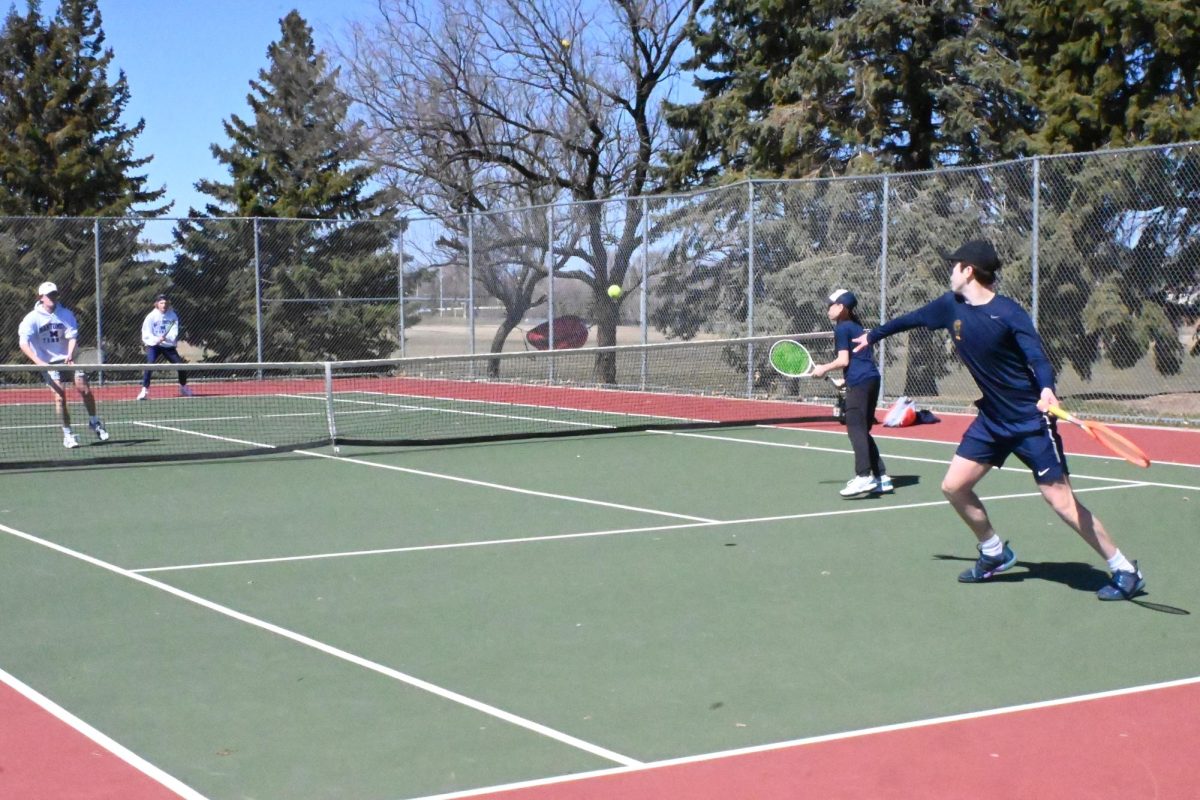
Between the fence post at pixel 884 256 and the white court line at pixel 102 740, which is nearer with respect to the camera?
the white court line at pixel 102 740

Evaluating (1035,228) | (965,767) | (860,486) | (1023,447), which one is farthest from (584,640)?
(1035,228)

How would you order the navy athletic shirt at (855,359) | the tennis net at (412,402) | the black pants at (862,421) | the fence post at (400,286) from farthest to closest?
1. the fence post at (400,286)
2. the tennis net at (412,402)
3. the black pants at (862,421)
4. the navy athletic shirt at (855,359)

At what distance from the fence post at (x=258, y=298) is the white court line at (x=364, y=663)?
17.0 metres

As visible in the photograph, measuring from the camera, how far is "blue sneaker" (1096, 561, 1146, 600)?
7.44 m

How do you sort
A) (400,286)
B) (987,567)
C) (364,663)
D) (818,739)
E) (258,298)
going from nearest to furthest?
1. (818,739)
2. (364,663)
3. (987,567)
4. (258,298)
5. (400,286)

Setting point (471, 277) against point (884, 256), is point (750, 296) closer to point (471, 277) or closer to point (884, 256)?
point (884, 256)

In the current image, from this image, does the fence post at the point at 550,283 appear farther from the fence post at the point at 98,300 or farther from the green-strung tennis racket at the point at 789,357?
the green-strung tennis racket at the point at 789,357

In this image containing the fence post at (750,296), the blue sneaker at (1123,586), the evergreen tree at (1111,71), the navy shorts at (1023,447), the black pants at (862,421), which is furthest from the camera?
the evergreen tree at (1111,71)

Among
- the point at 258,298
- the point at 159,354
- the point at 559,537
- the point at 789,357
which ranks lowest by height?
the point at 559,537

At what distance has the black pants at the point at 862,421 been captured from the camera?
36.3 ft

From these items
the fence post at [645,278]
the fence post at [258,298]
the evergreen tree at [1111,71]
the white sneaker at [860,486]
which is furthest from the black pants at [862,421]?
the fence post at [258,298]

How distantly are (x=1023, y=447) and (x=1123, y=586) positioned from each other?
905 mm

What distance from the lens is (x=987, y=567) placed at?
799 cm

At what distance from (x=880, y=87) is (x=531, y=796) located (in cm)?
2125
